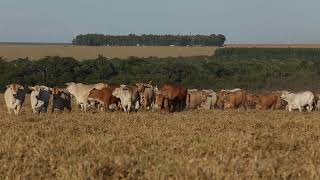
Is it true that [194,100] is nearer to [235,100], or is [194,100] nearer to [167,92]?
[235,100]

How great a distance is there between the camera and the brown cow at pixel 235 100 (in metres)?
30.0

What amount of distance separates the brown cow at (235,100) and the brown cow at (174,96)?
328 cm

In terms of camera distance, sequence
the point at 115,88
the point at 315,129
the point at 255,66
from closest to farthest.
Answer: the point at 315,129, the point at 115,88, the point at 255,66

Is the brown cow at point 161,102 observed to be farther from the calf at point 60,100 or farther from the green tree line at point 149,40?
the green tree line at point 149,40

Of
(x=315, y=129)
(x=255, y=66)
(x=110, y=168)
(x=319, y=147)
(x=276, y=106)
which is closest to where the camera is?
(x=110, y=168)

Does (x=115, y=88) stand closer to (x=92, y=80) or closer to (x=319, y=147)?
(x=319, y=147)

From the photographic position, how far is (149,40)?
563 feet

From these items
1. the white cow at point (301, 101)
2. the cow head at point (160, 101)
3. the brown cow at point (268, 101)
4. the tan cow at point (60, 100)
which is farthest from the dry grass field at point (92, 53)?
the white cow at point (301, 101)

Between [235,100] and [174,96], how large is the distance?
4.62m

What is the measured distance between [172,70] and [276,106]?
30314mm

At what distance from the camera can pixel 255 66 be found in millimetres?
68250

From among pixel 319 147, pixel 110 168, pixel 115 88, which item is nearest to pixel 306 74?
pixel 115 88

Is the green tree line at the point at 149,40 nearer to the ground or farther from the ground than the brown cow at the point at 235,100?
nearer to the ground

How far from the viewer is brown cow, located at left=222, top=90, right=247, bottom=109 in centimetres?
3005
